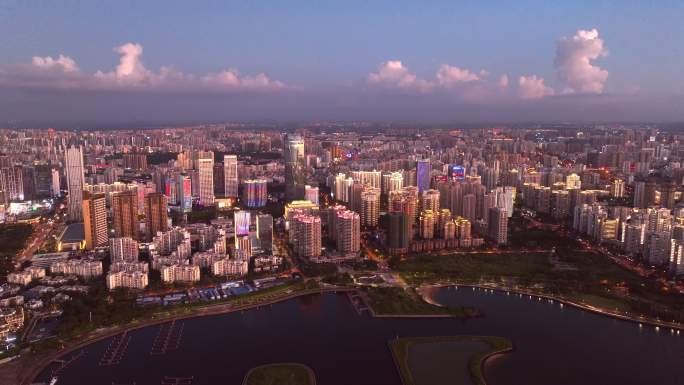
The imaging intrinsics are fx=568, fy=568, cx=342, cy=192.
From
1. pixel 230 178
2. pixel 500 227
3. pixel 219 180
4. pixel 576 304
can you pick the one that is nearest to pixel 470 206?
pixel 500 227

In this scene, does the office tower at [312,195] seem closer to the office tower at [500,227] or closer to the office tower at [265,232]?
the office tower at [265,232]

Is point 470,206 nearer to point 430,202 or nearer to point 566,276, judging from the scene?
point 430,202

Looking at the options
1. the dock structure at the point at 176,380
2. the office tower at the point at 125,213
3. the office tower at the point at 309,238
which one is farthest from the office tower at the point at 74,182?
the dock structure at the point at 176,380

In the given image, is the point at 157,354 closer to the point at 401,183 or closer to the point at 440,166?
the point at 401,183

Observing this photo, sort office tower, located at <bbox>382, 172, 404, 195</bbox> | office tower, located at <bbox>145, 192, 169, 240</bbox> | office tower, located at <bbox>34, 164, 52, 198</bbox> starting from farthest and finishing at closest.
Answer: office tower, located at <bbox>382, 172, 404, 195</bbox>, office tower, located at <bbox>34, 164, 52, 198</bbox>, office tower, located at <bbox>145, 192, 169, 240</bbox>

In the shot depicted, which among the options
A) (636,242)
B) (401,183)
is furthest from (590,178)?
(636,242)

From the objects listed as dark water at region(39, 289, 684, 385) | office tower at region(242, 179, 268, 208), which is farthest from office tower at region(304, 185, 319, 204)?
dark water at region(39, 289, 684, 385)

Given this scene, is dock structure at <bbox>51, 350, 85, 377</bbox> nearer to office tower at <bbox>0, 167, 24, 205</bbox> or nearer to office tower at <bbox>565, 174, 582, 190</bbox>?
office tower at <bbox>0, 167, 24, 205</bbox>
